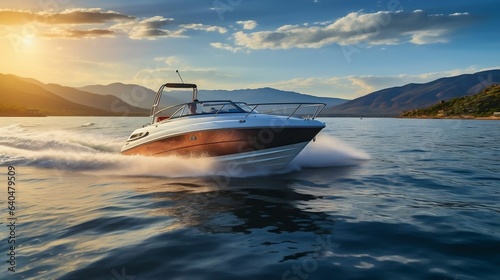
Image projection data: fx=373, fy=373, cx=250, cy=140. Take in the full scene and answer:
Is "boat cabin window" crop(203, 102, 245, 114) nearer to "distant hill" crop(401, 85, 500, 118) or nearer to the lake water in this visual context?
the lake water

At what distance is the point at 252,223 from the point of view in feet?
26.0

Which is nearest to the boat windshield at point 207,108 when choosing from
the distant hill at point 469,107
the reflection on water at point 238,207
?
the reflection on water at point 238,207

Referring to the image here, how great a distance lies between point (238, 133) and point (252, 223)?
19.3 feet

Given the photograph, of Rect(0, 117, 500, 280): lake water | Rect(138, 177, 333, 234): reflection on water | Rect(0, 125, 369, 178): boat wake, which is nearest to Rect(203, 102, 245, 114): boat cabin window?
Rect(0, 125, 369, 178): boat wake

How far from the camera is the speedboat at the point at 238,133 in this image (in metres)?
13.4

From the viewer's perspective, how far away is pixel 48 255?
20.4ft

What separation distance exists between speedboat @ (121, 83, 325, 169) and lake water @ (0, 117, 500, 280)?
0.60 meters

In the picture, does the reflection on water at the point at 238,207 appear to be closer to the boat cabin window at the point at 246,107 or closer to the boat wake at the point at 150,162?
the boat wake at the point at 150,162

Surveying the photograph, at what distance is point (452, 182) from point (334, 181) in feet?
12.7

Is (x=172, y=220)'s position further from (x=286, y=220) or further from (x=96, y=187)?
(x=96, y=187)

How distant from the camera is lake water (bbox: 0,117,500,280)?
18.1ft

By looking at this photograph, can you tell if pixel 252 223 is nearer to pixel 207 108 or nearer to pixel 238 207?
pixel 238 207

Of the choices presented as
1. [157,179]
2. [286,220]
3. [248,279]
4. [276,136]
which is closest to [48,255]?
[248,279]

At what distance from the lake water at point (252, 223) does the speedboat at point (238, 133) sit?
1.98 ft
